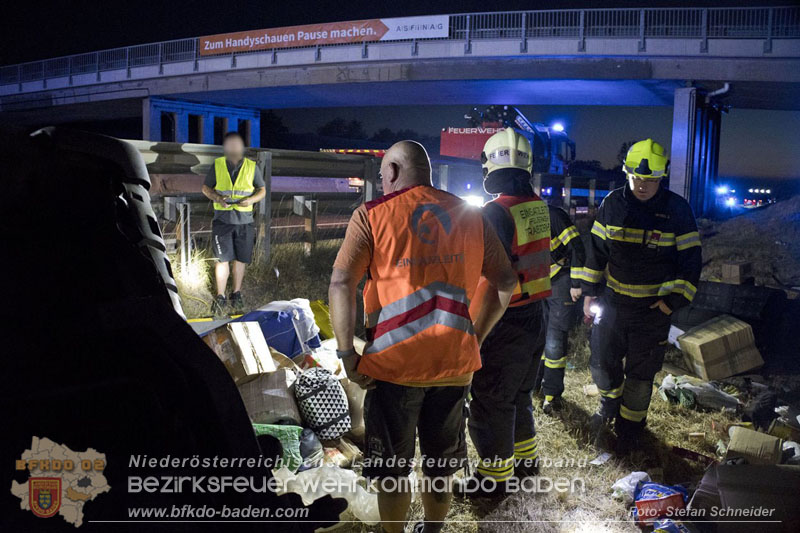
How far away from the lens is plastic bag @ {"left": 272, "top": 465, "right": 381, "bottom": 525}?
133 inches

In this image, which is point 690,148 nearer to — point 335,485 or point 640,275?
point 640,275

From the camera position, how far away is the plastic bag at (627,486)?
12.3 ft

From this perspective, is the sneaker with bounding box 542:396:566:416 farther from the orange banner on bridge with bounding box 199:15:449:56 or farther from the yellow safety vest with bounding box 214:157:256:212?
the orange banner on bridge with bounding box 199:15:449:56

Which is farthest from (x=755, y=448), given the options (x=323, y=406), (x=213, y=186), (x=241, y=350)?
(x=213, y=186)

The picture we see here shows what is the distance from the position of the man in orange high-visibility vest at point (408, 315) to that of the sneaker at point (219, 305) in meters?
4.61

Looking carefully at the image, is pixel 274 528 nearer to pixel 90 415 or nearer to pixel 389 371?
pixel 90 415

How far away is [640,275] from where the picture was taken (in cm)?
457

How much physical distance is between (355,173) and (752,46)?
14.7 metres

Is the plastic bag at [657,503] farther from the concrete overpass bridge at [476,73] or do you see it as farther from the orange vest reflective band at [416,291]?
the concrete overpass bridge at [476,73]

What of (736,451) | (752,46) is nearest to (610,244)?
(736,451)

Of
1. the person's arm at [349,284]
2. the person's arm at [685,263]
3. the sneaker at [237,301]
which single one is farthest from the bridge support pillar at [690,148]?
the person's arm at [349,284]

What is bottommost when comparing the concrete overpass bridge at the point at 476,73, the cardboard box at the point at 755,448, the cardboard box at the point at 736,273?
the cardboard box at the point at 755,448

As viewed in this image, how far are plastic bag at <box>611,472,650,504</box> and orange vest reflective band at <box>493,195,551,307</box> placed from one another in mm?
1310

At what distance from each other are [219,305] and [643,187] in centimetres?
502
